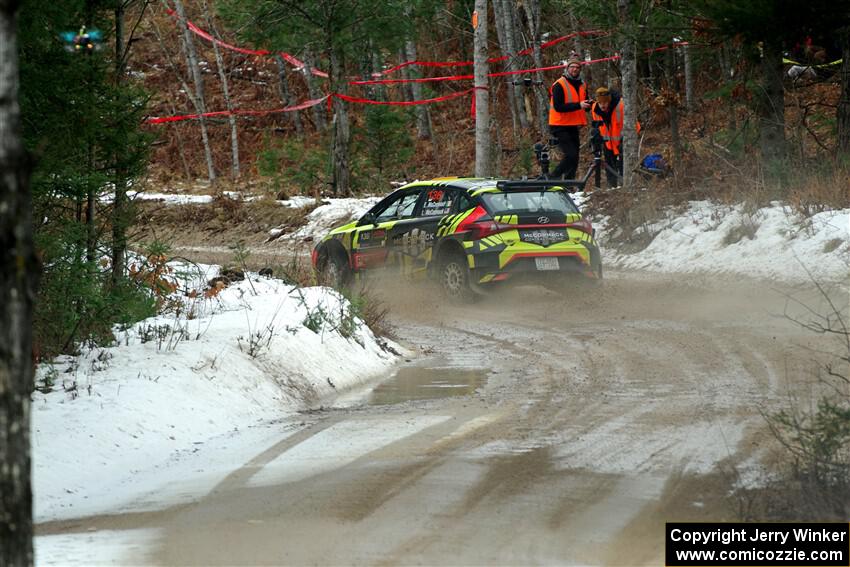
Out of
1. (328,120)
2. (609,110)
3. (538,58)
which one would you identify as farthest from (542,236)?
(328,120)

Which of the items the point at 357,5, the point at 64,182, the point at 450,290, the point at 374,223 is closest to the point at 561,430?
the point at 64,182

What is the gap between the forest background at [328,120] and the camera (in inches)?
249

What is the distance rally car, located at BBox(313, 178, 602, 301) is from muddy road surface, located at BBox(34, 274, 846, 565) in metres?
2.13

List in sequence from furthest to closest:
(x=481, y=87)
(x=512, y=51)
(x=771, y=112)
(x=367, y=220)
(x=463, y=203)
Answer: (x=512, y=51) < (x=481, y=87) < (x=771, y=112) < (x=367, y=220) < (x=463, y=203)

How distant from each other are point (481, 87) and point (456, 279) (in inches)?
305

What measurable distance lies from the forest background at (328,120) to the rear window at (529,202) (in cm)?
264

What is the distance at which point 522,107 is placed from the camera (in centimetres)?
3728

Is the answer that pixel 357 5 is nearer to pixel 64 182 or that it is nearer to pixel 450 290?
pixel 450 290

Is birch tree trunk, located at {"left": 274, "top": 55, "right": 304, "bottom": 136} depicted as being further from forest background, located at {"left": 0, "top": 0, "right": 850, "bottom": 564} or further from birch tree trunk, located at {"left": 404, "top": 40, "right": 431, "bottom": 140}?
birch tree trunk, located at {"left": 404, "top": 40, "right": 431, "bottom": 140}

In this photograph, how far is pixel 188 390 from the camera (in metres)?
8.51

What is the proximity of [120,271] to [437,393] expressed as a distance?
3.15m

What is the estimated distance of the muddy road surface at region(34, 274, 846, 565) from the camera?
211 inches

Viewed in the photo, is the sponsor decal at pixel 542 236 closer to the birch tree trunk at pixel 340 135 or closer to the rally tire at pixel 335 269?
the rally tire at pixel 335 269

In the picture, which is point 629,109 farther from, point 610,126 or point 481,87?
point 481,87
